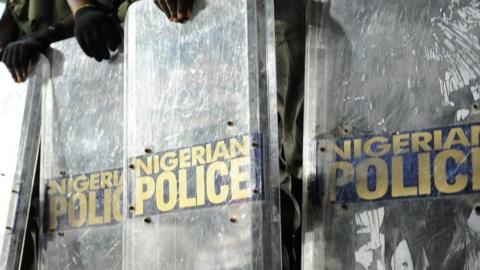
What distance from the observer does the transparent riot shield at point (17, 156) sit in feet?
6.21

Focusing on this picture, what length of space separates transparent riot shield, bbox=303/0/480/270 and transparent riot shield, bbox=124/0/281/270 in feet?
0.28

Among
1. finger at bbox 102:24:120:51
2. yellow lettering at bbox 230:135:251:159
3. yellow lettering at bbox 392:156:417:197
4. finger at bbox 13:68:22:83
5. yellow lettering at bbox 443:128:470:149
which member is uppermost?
finger at bbox 102:24:120:51

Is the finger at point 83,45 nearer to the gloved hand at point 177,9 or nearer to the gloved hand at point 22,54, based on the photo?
the gloved hand at point 22,54

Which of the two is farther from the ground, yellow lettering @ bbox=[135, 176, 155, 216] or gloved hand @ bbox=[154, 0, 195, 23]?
gloved hand @ bbox=[154, 0, 195, 23]

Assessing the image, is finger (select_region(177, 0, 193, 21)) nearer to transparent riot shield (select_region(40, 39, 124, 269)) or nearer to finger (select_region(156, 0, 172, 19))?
finger (select_region(156, 0, 172, 19))

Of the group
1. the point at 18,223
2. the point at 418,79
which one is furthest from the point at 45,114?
the point at 418,79

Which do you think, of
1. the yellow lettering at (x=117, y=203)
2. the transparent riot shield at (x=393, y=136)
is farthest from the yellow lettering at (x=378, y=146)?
the yellow lettering at (x=117, y=203)

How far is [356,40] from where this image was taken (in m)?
1.37

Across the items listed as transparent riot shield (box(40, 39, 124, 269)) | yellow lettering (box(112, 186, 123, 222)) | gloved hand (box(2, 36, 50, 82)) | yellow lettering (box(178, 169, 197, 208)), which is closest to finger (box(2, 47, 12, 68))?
gloved hand (box(2, 36, 50, 82))

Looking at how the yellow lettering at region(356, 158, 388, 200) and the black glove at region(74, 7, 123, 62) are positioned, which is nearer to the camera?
the yellow lettering at region(356, 158, 388, 200)

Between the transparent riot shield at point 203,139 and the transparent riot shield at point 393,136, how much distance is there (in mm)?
85

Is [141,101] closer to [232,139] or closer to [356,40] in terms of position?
[232,139]

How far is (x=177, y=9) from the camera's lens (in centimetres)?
155

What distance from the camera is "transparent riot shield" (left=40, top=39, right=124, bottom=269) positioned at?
177 cm
